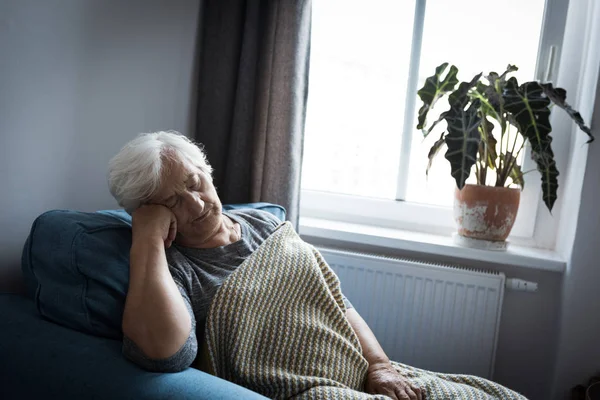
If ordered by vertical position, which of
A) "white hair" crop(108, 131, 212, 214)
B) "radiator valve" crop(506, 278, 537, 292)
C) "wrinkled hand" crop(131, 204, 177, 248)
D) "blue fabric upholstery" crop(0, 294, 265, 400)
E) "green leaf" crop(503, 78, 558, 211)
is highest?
"green leaf" crop(503, 78, 558, 211)

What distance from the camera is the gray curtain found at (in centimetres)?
212

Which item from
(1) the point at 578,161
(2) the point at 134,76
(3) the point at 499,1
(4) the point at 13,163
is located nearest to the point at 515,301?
(1) the point at 578,161

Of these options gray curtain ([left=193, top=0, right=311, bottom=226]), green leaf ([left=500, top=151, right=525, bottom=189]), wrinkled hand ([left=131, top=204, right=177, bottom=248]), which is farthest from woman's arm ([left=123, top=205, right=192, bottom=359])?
green leaf ([left=500, top=151, right=525, bottom=189])

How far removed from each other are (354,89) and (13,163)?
1.49 m

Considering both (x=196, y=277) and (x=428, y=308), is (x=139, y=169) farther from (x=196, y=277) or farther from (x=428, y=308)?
(x=428, y=308)

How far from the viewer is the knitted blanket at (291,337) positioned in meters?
1.34

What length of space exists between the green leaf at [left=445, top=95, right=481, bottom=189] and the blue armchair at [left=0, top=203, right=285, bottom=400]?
3.59 feet

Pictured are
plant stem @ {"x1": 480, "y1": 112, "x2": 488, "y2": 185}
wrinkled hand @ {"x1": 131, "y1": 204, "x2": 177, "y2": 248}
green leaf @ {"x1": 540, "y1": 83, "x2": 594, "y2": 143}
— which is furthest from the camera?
plant stem @ {"x1": 480, "y1": 112, "x2": 488, "y2": 185}

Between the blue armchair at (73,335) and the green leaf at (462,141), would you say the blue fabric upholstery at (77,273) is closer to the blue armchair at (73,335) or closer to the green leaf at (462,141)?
the blue armchair at (73,335)

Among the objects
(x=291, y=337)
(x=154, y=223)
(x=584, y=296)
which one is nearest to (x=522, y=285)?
(x=584, y=296)

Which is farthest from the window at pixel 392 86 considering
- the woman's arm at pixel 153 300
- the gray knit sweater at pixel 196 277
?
the woman's arm at pixel 153 300

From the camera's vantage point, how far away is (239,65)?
2.20m

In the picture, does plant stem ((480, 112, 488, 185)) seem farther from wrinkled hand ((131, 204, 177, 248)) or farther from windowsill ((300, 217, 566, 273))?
wrinkled hand ((131, 204, 177, 248))

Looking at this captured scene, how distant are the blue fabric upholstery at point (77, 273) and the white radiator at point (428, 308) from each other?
1.09m
